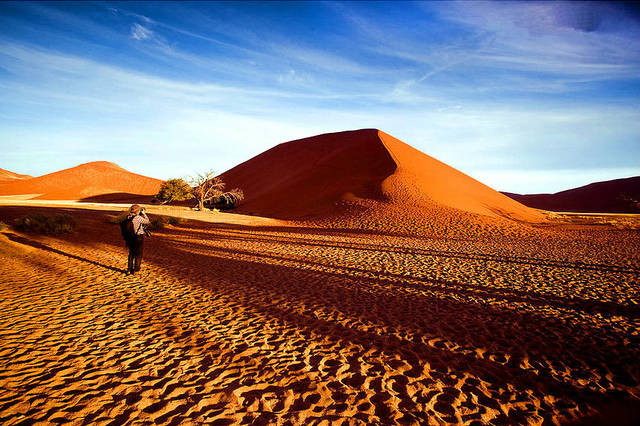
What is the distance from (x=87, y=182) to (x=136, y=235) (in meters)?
105

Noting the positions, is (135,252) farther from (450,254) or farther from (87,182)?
(87,182)

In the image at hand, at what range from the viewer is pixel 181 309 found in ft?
19.7

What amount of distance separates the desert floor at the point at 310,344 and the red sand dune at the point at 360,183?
21619 millimetres

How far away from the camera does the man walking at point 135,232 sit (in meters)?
7.98

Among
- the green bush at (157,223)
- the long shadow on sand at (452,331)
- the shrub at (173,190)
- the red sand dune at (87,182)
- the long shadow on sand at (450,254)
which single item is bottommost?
the long shadow on sand at (452,331)

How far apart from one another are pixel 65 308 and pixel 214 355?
3.70 m

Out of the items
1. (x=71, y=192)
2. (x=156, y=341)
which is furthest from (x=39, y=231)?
(x=71, y=192)

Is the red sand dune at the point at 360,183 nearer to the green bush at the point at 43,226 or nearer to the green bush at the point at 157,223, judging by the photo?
the green bush at the point at 157,223

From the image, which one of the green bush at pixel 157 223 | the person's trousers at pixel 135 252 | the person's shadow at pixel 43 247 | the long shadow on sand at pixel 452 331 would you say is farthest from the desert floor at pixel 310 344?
the green bush at pixel 157 223

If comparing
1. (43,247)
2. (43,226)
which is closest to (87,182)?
(43,226)

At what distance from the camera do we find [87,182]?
8962 cm

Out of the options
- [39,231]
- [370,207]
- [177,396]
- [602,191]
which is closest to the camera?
[177,396]

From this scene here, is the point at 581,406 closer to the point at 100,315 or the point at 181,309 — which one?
the point at 181,309

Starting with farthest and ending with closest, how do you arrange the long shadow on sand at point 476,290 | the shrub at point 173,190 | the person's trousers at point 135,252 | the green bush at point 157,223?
the shrub at point 173,190 → the green bush at point 157,223 → the person's trousers at point 135,252 → the long shadow on sand at point 476,290
